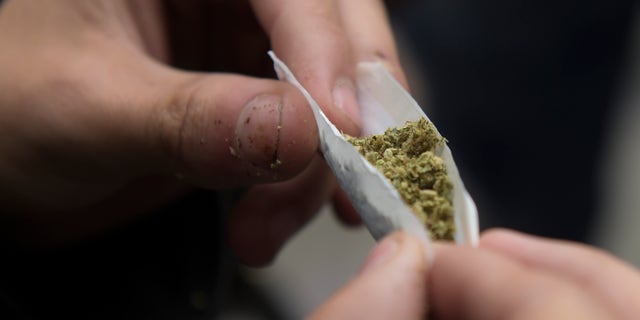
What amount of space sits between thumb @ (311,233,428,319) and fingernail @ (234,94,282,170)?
0.15 metres

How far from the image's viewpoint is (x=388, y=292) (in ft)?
1.07

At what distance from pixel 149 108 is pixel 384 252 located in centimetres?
27

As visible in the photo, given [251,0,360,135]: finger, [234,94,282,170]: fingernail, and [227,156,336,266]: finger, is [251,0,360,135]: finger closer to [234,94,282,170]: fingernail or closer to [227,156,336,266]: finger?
[234,94,282,170]: fingernail

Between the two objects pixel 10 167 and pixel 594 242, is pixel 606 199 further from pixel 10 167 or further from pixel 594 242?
pixel 10 167

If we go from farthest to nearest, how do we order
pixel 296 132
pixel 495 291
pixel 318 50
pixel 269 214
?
pixel 269 214, pixel 318 50, pixel 296 132, pixel 495 291

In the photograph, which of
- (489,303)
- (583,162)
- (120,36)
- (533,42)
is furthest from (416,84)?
(489,303)

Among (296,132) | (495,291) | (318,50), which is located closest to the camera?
(495,291)

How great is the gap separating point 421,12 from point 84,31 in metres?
0.89

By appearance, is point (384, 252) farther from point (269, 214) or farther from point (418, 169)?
point (269, 214)

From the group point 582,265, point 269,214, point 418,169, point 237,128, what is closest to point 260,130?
point 237,128

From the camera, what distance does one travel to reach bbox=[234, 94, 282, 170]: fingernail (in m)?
0.45

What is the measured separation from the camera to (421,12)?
1.32 metres

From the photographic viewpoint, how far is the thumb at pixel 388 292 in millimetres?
323

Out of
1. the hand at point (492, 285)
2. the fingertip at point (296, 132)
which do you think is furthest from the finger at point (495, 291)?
the fingertip at point (296, 132)
